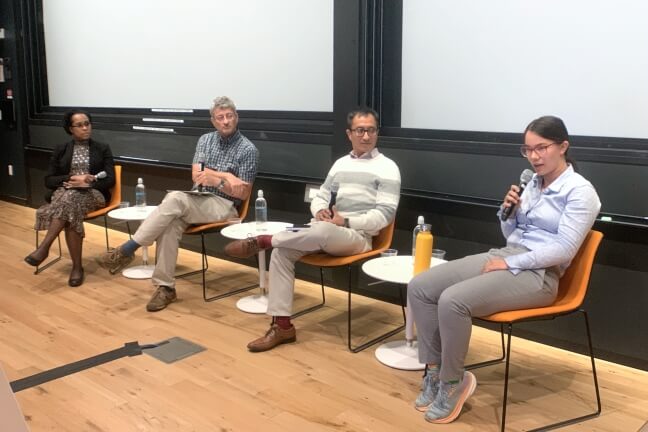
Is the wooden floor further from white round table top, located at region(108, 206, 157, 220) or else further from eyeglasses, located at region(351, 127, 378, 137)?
eyeglasses, located at region(351, 127, 378, 137)

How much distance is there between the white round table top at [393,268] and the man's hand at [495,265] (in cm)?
38

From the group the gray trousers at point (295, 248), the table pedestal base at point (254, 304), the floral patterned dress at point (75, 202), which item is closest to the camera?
the gray trousers at point (295, 248)

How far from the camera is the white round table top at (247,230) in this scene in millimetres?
3564

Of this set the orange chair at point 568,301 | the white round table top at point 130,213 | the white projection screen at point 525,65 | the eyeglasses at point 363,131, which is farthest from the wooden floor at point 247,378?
the white projection screen at point 525,65

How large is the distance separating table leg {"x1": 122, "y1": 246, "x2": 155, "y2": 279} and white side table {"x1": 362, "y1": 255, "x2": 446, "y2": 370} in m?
2.00

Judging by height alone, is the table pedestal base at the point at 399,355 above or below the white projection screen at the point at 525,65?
below

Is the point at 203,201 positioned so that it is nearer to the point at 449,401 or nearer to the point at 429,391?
the point at 429,391

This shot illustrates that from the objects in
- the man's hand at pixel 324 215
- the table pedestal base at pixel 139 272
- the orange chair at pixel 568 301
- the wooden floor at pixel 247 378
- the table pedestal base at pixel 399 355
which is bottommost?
the wooden floor at pixel 247 378

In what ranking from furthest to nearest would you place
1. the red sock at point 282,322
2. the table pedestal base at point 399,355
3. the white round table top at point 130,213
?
the white round table top at point 130,213, the red sock at point 282,322, the table pedestal base at point 399,355

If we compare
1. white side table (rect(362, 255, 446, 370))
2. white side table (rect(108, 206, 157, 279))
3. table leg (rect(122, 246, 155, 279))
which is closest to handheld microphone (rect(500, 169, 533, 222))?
white side table (rect(362, 255, 446, 370))

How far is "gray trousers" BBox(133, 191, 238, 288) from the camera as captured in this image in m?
3.77

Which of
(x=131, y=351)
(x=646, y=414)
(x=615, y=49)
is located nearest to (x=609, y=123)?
(x=615, y=49)

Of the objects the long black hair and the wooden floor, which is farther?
the wooden floor

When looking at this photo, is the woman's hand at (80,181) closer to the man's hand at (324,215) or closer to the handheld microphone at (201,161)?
the handheld microphone at (201,161)
